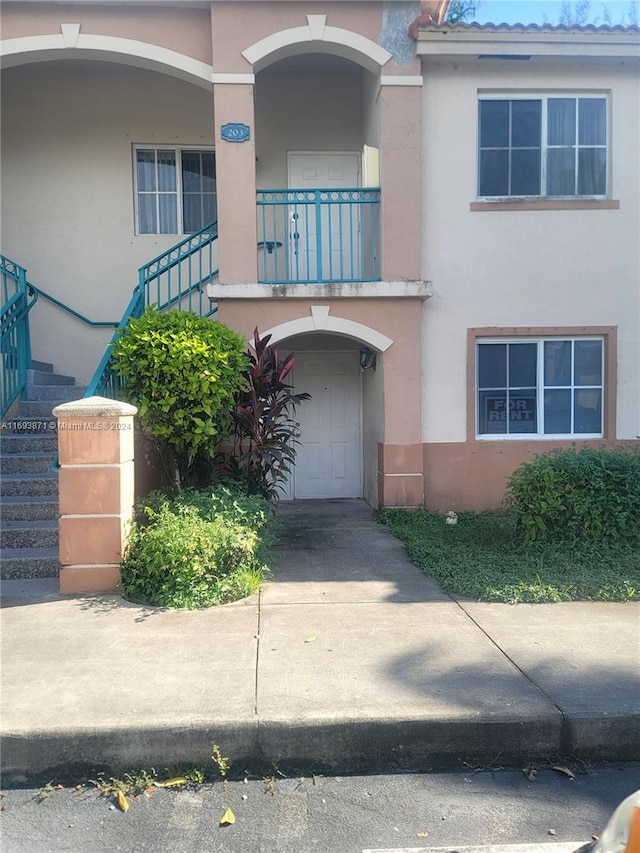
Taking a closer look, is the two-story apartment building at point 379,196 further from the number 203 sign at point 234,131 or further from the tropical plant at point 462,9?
the tropical plant at point 462,9

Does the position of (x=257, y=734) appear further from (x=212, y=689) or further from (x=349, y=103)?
(x=349, y=103)

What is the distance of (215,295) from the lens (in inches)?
292

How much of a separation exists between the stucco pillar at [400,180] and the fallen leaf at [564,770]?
5736mm

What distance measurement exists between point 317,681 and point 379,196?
6.09 meters

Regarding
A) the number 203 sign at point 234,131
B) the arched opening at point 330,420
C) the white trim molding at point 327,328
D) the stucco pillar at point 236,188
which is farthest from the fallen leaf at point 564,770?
the number 203 sign at point 234,131

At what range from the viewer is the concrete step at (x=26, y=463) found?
654cm

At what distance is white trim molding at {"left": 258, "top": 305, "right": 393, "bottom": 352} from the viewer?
7629 mm

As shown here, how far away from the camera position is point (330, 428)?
31.4 ft

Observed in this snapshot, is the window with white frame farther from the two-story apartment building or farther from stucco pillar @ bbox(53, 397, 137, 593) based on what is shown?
stucco pillar @ bbox(53, 397, 137, 593)

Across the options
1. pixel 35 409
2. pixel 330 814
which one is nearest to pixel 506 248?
pixel 35 409

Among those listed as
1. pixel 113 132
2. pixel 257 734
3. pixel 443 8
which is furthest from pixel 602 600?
pixel 113 132

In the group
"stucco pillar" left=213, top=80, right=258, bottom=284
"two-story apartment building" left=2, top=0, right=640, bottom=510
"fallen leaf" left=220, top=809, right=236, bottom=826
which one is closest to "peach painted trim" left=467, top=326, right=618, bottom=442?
"two-story apartment building" left=2, top=0, right=640, bottom=510

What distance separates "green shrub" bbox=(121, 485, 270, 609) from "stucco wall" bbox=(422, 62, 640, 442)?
3.48 meters

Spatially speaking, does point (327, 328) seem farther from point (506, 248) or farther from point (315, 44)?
point (315, 44)
